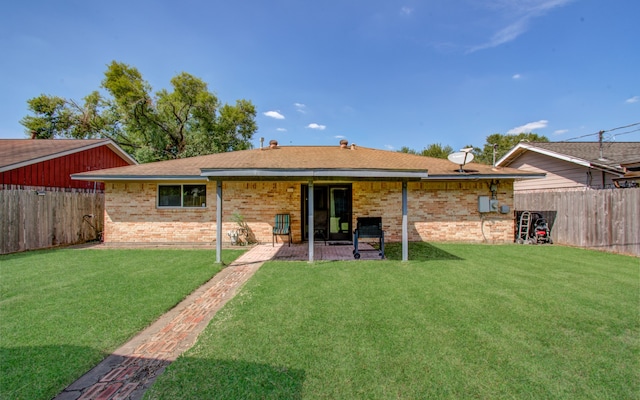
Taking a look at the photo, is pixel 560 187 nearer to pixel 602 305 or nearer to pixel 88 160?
pixel 602 305

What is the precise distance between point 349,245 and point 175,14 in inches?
422

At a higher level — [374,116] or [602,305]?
[374,116]

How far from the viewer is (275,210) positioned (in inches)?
372

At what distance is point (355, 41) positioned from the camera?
13.5 meters

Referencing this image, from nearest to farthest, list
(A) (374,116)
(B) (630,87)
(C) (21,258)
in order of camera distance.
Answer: (C) (21,258) → (B) (630,87) → (A) (374,116)

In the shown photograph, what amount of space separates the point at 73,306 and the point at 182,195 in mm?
6049

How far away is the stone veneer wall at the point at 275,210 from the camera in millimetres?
9422

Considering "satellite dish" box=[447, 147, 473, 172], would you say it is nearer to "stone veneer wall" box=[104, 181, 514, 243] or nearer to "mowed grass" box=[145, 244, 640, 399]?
"stone veneer wall" box=[104, 181, 514, 243]

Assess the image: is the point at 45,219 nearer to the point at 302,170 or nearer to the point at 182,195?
the point at 182,195

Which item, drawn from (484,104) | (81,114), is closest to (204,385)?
(484,104)

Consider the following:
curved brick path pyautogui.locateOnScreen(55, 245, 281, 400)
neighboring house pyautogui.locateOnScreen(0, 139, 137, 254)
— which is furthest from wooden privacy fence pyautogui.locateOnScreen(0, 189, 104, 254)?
curved brick path pyautogui.locateOnScreen(55, 245, 281, 400)

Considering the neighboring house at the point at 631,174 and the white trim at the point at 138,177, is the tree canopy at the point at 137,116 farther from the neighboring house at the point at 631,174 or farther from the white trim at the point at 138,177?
the neighboring house at the point at 631,174

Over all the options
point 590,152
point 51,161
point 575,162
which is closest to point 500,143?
point 590,152

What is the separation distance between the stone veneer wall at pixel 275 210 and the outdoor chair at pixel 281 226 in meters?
0.30
